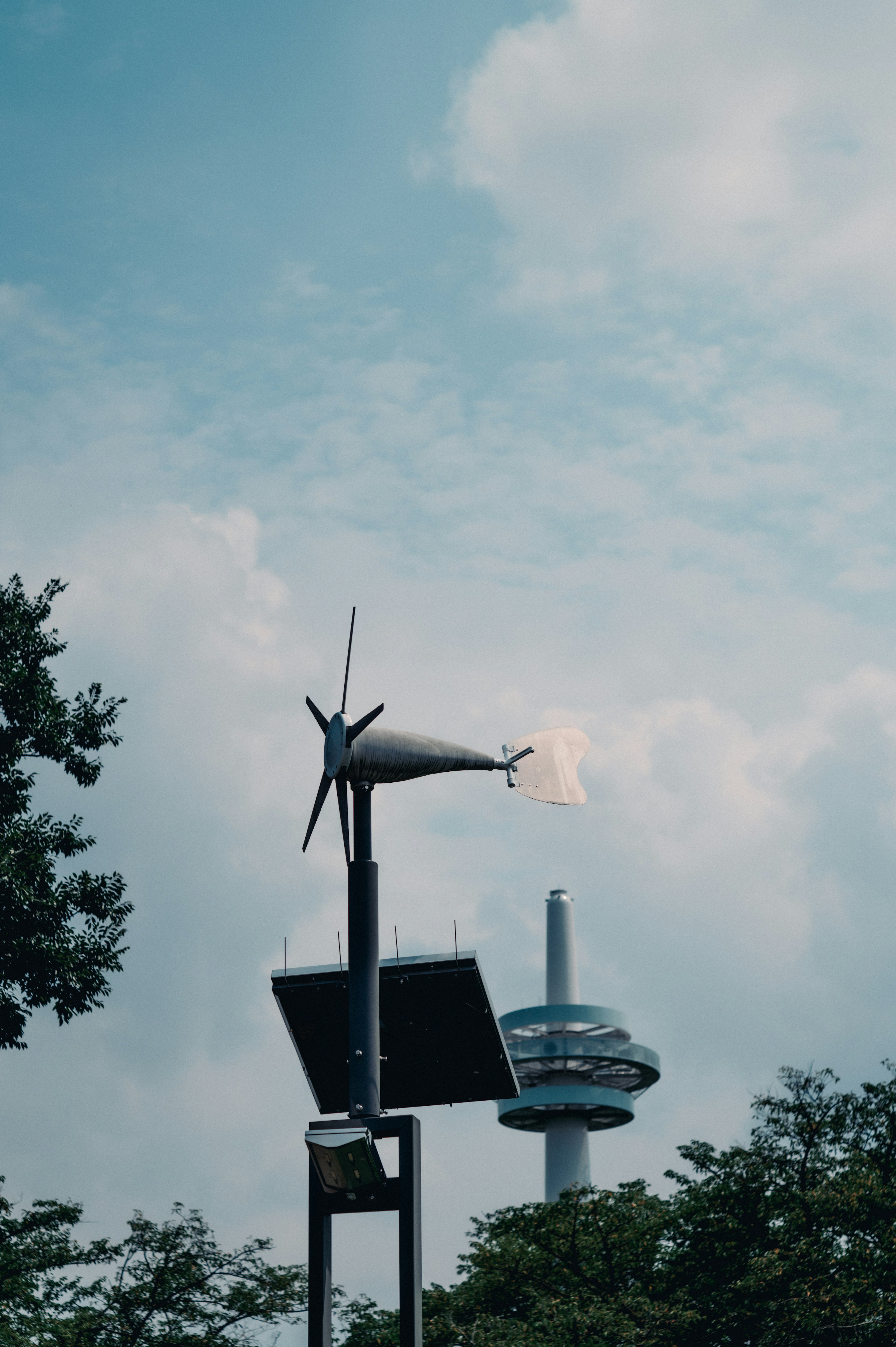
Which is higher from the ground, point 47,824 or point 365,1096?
point 47,824

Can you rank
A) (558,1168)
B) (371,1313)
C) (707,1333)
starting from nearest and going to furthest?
(707,1333) < (371,1313) < (558,1168)

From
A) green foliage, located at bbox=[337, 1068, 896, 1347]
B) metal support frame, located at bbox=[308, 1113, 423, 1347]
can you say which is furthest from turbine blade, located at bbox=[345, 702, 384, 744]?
green foliage, located at bbox=[337, 1068, 896, 1347]

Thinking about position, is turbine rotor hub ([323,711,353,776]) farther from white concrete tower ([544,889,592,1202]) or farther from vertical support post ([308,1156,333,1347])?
white concrete tower ([544,889,592,1202])

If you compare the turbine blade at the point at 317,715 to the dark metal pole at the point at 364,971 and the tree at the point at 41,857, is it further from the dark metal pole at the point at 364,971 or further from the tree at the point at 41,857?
the tree at the point at 41,857

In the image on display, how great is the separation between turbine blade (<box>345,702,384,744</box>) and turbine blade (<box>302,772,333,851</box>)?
612 mm

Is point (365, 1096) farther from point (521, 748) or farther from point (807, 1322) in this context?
point (807, 1322)

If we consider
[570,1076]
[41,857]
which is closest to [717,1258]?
[41,857]

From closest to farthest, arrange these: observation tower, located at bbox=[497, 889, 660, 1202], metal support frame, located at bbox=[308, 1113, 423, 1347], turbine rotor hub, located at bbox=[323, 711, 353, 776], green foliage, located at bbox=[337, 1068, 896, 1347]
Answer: metal support frame, located at bbox=[308, 1113, 423, 1347]
turbine rotor hub, located at bbox=[323, 711, 353, 776]
green foliage, located at bbox=[337, 1068, 896, 1347]
observation tower, located at bbox=[497, 889, 660, 1202]

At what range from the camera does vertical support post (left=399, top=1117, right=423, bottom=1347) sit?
14094 millimetres

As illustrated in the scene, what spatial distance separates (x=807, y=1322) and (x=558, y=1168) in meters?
38.9

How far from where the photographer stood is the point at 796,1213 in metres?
28.2

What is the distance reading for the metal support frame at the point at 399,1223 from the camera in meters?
14.0

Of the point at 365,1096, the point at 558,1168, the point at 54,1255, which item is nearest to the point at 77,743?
the point at 54,1255

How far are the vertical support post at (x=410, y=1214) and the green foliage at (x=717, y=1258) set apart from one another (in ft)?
45.2
